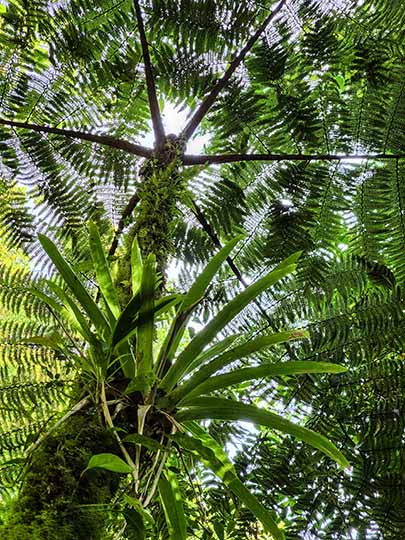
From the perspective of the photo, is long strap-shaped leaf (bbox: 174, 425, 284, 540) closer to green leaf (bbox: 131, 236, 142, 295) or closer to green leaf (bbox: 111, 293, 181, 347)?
green leaf (bbox: 111, 293, 181, 347)

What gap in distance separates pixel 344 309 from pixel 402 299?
0.62ft

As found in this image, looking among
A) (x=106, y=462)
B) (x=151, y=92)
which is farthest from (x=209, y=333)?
(x=151, y=92)

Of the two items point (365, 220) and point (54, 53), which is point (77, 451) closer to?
point (365, 220)

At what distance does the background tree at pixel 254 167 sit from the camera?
5.56 ft

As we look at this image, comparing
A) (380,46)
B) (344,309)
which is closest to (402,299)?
(344,309)

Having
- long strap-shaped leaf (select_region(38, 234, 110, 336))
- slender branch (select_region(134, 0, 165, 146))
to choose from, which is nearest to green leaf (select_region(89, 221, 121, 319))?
long strap-shaped leaf (select_region(38, 234, 110, 336))

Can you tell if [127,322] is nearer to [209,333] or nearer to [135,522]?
[209,333]

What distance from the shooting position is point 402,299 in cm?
169

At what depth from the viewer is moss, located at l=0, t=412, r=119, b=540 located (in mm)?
786

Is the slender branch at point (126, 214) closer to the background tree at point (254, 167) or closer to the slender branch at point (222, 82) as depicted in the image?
the background tree at point (254, 167)

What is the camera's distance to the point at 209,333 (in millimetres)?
1124

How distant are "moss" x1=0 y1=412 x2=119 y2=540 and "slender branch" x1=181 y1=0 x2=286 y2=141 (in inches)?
41.7

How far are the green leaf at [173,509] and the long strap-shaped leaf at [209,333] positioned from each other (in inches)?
7.7

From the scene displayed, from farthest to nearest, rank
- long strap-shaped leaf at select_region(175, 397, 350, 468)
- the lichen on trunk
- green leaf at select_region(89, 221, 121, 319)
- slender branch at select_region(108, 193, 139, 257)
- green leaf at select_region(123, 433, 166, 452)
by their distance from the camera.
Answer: slender branch at select_region(108, 193, 139, 257)
the lichen on trunk
green leaf at select_region(89, 221, 121, 319)
long strap-shaped leaf at select_region(175, 397, 350, 468)
green leaf at select_region(123, 433, 166, 452)
